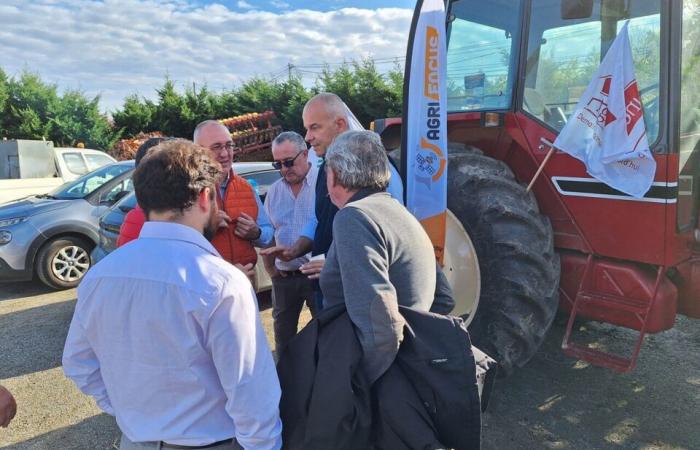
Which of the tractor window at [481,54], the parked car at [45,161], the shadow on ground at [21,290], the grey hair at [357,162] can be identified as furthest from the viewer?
the parked car at [45,161]

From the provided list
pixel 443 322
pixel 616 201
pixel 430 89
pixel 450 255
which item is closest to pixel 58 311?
pixel 450 255

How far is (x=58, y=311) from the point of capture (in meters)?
5.41

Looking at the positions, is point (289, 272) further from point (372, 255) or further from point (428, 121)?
point (372, 255)

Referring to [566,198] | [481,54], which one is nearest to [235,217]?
[566,198]

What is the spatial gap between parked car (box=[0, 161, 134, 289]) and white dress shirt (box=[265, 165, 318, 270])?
13.2ft

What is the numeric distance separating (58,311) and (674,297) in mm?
5880

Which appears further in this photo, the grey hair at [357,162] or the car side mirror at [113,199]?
the car side mirror at [113,199]

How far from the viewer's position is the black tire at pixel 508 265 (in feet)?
9.35

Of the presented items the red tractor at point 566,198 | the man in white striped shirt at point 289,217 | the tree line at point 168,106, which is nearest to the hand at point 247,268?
the man in white striped shirt at point 289,217

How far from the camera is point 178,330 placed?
4.20 ft

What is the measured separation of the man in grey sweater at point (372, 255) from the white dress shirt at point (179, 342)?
0.33 meters

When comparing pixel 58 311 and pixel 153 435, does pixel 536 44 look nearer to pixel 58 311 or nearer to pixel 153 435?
pixel 153 435

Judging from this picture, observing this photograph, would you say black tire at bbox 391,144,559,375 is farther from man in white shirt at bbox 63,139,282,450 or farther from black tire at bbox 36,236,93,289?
black tire at bbox 36,236,93,289

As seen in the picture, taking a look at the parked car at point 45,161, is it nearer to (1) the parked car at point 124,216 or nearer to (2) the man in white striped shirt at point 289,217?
(1) the parked car at point 124,216
